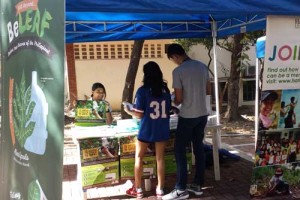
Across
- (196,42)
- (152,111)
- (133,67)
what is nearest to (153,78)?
(152,111)

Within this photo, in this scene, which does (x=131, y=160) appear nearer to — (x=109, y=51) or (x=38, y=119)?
(x=38, y=119)

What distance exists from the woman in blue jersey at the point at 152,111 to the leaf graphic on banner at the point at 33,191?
2.00m

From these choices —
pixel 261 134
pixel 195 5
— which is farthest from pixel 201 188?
pixel 195 5

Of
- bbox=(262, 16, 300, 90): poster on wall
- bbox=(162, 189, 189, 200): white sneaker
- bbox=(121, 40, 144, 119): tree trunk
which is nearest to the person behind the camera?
bbox=(262, 16, 300, 90): poster on wall

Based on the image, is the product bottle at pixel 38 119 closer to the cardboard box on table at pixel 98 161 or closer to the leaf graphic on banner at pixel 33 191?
the leaf graphic on banner at pixel 33 191

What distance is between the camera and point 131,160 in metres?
4.07

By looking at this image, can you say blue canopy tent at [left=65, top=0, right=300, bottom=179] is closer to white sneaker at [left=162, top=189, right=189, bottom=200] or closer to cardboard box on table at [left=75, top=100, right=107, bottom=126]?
cardboard box on table at [left=75, top=100, right=107, bottom=126]

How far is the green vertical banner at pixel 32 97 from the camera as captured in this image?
1.45m

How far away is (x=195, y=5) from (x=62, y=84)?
1.93 meters

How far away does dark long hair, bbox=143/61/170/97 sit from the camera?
3.60 meters

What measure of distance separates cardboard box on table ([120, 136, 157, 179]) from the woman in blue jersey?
19cm

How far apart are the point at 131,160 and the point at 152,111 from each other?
2.43ft

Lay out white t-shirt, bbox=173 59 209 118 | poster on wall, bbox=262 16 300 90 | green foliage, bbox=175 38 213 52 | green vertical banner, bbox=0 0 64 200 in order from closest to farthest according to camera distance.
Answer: green vertical banner, bbox=0 0 64 200
poster on wall, bbox=262 16 300 90
white t-shirt, bbox=173 59 209 118
green foliage, bbox=175 38 213 52

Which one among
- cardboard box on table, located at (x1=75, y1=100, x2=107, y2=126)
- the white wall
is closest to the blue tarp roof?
cardboard box on table, located at (x1=75, y1=100, x2=107, y2=126)
